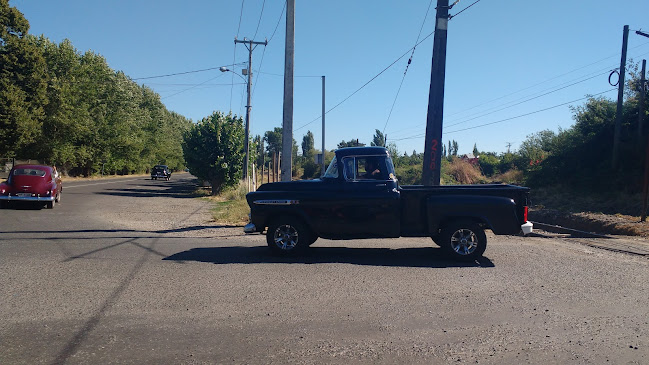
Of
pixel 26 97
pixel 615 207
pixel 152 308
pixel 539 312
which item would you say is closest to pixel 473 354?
pixel 539 312

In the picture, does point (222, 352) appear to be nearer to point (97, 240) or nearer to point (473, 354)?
point (473, 354)

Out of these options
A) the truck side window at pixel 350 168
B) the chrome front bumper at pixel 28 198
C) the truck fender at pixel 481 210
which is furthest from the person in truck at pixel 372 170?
the chrome front bumper at pixel 28 198

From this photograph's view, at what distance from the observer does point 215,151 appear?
103ft

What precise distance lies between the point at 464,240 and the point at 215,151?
24.8m

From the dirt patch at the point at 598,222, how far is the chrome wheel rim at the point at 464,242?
8489mm

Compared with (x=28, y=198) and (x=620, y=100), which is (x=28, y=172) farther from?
(x=620, y=100)

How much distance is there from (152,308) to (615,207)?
21468mm

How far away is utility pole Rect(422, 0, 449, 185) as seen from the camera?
14.9 m

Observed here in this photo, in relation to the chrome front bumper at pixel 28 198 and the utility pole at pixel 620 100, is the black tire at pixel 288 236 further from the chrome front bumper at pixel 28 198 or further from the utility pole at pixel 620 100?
the utility pole at pixel 620 100

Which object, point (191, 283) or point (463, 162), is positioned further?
point (463, 162)

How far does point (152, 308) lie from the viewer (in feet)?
19.0

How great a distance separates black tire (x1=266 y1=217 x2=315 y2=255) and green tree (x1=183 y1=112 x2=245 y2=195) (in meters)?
22.3

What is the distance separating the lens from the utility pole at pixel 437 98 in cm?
1490

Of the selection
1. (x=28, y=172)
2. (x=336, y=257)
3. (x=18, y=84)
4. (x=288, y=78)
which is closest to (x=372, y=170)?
(x=336, y=257)
